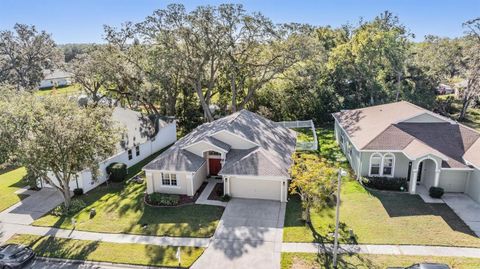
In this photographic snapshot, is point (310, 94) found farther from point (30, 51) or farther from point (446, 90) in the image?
point (30, 51)

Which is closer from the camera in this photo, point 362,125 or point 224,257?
point 224,257

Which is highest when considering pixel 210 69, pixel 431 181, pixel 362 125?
pixel 210 69

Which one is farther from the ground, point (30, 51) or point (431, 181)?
point (30, 51)

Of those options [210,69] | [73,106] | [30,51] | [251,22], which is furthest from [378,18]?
[30,51]

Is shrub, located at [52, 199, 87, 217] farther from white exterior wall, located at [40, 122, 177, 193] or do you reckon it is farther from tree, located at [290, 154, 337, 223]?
tree, located at [290, 154, 337, 223]

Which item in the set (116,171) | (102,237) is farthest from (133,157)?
(102,237)

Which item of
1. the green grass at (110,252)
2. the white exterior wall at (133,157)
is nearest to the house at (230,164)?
the white exterior wall at (133,157)
